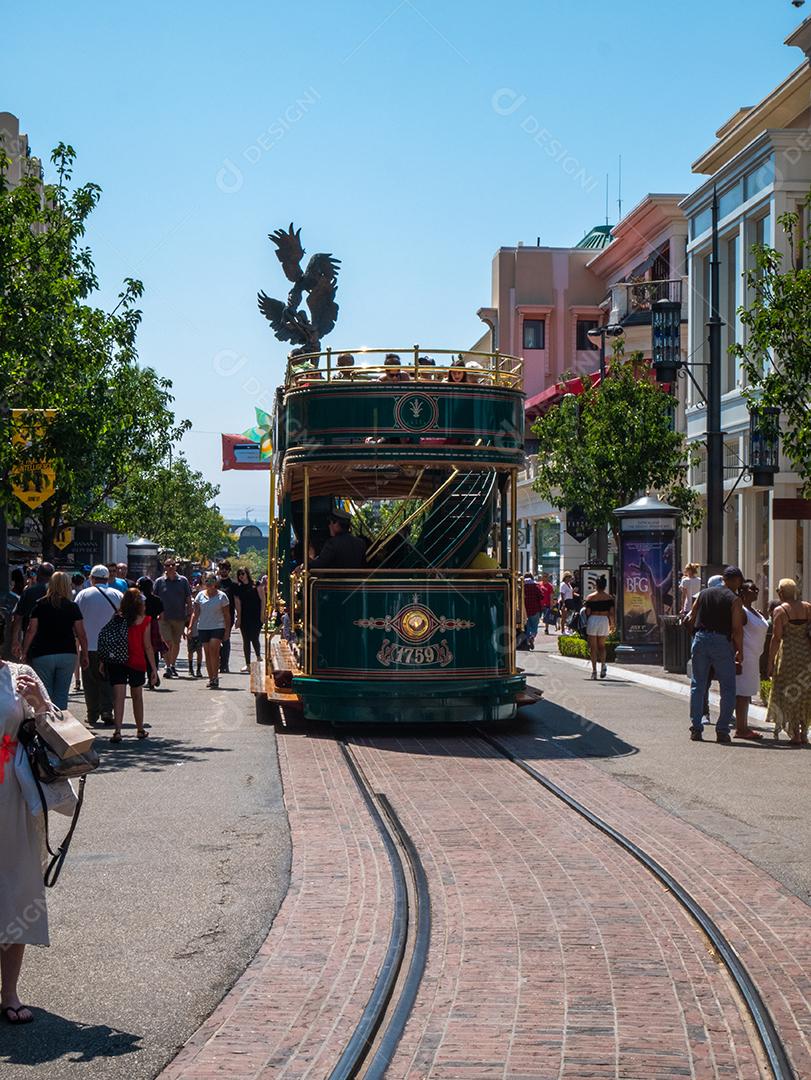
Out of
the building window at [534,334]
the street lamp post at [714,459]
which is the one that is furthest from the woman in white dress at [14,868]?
the building window at [534,334]

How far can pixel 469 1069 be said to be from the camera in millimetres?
5129

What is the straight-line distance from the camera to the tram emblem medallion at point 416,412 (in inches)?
597

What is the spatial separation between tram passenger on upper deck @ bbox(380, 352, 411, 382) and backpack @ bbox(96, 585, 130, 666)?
11.6ft

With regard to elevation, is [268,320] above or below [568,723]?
above

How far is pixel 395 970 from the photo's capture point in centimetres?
634

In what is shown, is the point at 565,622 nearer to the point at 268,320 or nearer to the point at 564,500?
the point at 564,500

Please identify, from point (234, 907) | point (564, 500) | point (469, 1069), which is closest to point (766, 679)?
point (234, 907)

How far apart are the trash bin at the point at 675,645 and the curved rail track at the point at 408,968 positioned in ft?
46.8

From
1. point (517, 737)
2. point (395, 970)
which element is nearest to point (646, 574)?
point (517, 737)

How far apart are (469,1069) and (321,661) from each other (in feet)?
33.1

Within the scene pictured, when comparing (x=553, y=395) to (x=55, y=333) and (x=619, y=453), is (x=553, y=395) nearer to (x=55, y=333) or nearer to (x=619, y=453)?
(x=619, y=453)

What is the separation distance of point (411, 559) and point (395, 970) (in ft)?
32.3

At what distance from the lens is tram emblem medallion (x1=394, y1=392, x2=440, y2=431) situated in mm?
Result: 15172

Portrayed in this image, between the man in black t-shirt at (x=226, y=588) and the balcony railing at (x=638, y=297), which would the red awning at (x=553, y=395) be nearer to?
the balcony railing at (x=638, y=297)
